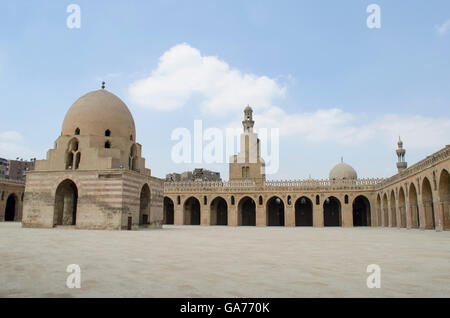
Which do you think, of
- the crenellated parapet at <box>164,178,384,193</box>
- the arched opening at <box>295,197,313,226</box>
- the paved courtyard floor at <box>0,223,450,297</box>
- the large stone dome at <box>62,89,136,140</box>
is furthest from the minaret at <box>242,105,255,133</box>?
the paved courtyard floor at <box>0,223,450,297</box>

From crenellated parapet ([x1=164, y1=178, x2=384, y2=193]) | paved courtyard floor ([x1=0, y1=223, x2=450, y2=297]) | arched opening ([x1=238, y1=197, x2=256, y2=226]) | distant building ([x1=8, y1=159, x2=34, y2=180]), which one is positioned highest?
distant building ([x1=8, y1=159, x2=34, y2=180])

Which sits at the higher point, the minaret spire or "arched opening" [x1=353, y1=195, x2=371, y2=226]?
the minaret spire

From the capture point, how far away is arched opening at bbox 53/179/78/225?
24062 mm

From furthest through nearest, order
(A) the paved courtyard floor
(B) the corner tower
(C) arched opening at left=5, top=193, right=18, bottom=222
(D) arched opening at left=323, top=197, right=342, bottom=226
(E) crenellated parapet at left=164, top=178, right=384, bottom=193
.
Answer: (D) arched opening at left=323, top=197, right=342, bottom=226 < (B) the corner tower < (C) arched opening at left=5, top=193, right=18, bottom=222 < (E) crenellated parapet at left=164, top=178, right=384, bottom=193 < (A) the paved courtyard floor

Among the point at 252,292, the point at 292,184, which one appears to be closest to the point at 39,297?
the point at 252,292

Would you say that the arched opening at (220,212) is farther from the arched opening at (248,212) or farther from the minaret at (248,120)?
the minaret at (248,120)

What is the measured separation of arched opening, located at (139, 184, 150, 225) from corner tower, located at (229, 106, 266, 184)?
20.5 m

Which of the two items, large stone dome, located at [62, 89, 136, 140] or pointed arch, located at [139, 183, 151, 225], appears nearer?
large stone dome, located at [62, 89, 136, 140]

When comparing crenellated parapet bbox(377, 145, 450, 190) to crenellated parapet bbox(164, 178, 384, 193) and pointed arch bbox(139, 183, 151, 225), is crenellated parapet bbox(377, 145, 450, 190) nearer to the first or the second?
crenellated parapet bbox(164, 178, 384, 193)

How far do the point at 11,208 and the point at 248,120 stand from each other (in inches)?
1340

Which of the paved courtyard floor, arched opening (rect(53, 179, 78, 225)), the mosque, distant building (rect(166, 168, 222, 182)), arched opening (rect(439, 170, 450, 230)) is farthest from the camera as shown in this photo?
distant building (rect(166, 168, 222, 182))

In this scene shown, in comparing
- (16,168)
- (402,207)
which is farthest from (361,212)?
(16,168)
